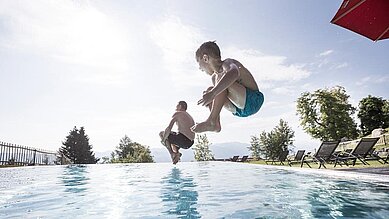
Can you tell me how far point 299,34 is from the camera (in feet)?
45.3

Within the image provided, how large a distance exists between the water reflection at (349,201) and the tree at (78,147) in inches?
1785

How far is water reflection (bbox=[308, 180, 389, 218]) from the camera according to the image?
3008mm

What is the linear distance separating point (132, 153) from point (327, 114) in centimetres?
3548

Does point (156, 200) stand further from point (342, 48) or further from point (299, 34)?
point (342, 48)

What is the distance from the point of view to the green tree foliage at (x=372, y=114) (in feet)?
159

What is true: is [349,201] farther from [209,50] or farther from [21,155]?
[21,155]

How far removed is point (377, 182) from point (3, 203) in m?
6.22

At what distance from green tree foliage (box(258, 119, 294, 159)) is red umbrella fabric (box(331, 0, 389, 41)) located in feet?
120

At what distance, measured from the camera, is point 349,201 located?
3688 millimetres

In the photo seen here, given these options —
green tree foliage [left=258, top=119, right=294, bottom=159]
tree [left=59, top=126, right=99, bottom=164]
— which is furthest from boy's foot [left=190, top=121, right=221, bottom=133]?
tree [left=59, top=126, right=99, bottom=164]

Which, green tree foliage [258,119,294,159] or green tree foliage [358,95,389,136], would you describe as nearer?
green tree foliage [258,119,294,159]

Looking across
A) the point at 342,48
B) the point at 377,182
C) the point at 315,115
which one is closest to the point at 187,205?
the point at 377,182

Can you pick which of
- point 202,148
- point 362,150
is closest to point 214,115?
point 362,150

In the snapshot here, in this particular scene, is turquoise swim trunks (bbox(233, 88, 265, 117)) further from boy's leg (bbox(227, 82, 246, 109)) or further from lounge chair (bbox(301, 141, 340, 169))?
lounge chair (bbox(301, 141, 340, 169))
